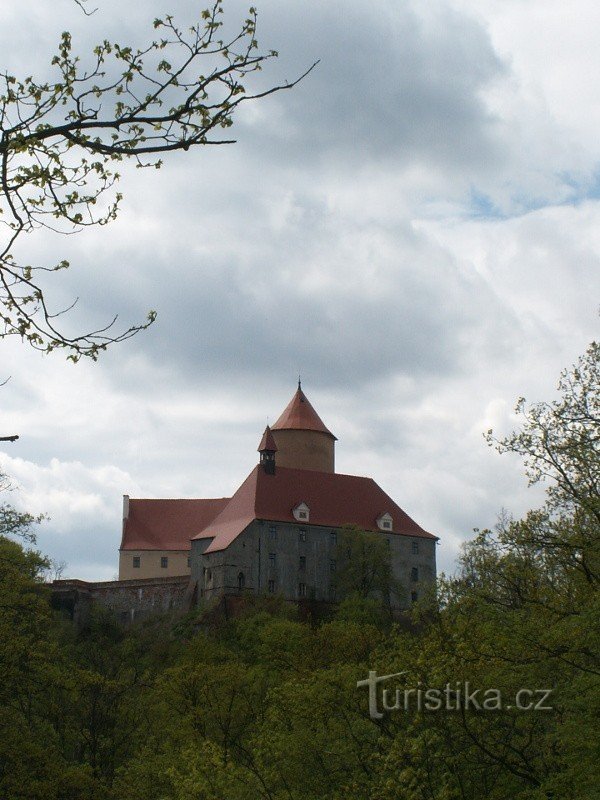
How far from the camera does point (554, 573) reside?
26.1 metres

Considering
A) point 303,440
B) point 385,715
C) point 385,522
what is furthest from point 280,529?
point 385,715

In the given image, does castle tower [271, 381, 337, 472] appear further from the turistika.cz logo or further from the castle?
the turistika.cz logo

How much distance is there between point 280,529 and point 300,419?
564 inches

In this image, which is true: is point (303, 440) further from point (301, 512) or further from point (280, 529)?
point (280, 529)

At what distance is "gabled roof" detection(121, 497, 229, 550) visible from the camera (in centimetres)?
8438

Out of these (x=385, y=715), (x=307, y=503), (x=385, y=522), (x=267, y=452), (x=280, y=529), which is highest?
(x=267, y=452)

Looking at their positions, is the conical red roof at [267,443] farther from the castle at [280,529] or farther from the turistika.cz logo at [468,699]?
the turistika.cz logo at [468,699]

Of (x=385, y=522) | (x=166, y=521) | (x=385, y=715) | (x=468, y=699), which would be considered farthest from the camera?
(x=166, y=521)

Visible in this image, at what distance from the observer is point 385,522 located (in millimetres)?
79812

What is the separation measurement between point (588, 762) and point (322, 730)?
9.24 meters

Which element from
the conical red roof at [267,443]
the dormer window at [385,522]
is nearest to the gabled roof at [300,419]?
the conical red roof at [267,443]

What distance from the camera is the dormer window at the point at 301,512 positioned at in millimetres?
76000

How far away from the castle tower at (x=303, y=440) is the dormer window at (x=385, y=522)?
7941mm

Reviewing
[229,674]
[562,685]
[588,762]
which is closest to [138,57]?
[588,762]
